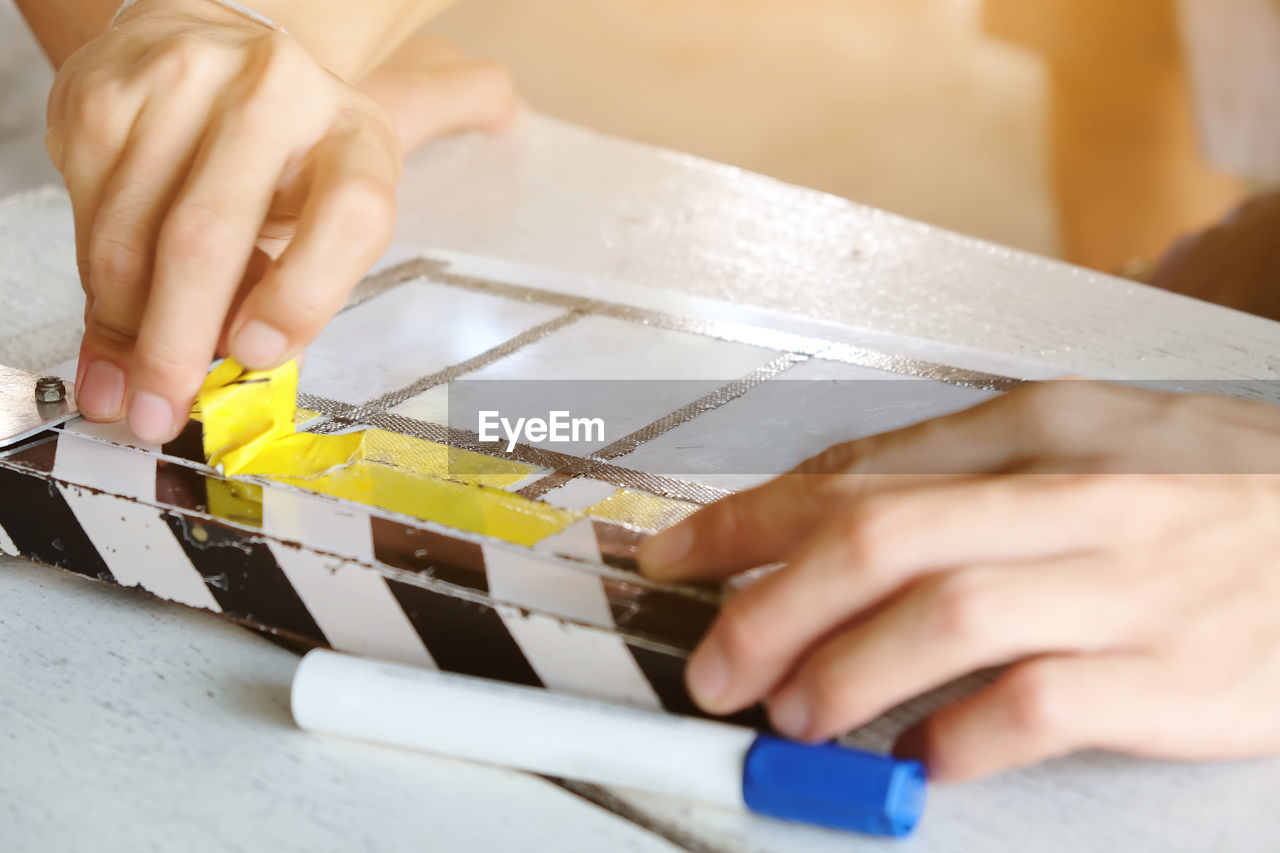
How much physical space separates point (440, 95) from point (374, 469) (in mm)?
704

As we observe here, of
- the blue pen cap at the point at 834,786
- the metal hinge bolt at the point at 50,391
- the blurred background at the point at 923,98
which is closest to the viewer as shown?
the blue pen cap at the point at 834,786

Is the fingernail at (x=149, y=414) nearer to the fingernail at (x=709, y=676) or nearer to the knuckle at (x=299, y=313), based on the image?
the knuckle at (x=299, y=313)

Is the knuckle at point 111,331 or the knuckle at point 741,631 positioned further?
the knuckle at point 111,331

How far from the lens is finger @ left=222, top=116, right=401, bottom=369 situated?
1.74 feet

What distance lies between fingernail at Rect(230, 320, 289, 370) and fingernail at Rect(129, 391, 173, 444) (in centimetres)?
4

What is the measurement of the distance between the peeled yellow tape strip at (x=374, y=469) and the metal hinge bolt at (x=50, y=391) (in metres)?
0.07

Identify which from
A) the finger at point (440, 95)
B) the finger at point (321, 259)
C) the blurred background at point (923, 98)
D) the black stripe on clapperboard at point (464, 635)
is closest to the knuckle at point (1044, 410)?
the black stripe on clapperboard at point (464, 635)

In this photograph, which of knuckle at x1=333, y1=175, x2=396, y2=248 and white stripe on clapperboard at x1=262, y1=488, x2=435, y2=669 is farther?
knuckle at x1=333, y1=175, x2=396, y2=248

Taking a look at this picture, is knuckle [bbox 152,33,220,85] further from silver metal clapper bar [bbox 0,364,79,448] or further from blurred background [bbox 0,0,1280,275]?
blurred background [bbox 0,0,1280,275]

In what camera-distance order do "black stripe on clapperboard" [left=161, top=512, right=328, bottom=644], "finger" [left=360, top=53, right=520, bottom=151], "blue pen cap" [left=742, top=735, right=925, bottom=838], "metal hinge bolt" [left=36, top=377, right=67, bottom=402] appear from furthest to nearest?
"finger" [left=360, top=53, right=520, bottom=151], "metal hinge bolt" [left=36, top=377, right=67, bottom=402], "black stripe on clapperboard" [left=161, top=512, right=328, bottom=644], "blue pen cap" [left=742, top=735, right=925, bottom=838]

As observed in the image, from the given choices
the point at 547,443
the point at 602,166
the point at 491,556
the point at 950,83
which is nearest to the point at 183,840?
the point at 491,556

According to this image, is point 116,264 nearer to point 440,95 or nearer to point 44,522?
point 44,522

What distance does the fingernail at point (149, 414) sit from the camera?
0.51m

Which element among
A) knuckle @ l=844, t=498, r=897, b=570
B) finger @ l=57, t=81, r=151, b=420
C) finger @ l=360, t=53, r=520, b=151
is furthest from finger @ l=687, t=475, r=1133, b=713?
finger @ l=360, t=53, r=520, b=151
